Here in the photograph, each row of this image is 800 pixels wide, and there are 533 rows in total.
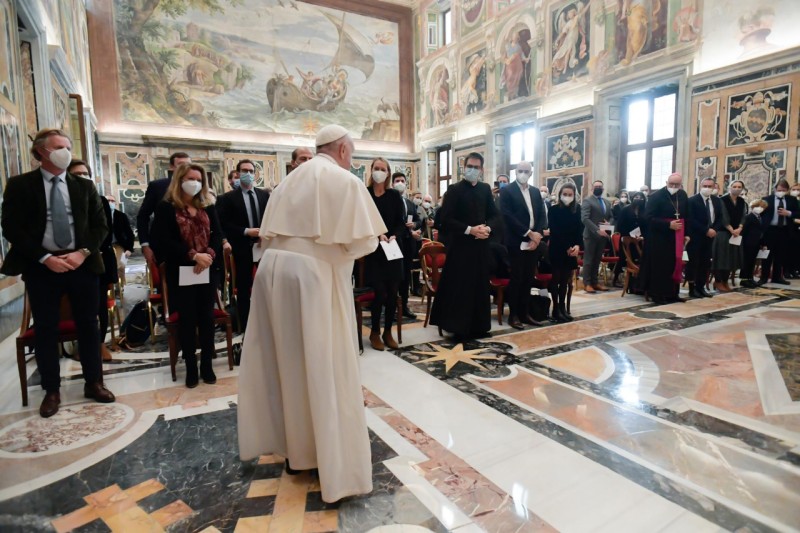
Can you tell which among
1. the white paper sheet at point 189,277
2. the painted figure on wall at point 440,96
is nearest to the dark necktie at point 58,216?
the white paper sheet at point 189,277

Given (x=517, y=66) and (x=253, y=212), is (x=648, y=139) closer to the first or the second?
(x=517, y=66)

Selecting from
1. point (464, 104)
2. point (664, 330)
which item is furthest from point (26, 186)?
point (464, 104)

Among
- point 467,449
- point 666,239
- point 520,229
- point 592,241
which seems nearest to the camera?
point 467,449

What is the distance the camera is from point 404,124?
19844 millimetres

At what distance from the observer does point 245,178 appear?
15.2ft

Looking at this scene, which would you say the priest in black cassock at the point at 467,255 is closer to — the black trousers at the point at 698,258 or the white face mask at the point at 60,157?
the white face mask at the point at 60,157

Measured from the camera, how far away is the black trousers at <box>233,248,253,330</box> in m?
4.70

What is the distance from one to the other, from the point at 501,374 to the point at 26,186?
3595 mm

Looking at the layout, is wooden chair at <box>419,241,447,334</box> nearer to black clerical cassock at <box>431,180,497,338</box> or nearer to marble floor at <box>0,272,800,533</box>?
black clerical cassock at <box>431,180,497,338</box>

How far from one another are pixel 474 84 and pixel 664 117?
7090 millimetres

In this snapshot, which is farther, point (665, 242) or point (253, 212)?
point (665, 242)

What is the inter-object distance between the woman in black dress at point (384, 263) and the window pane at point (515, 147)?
36.3ft

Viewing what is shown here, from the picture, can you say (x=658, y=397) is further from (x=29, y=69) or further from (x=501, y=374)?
(x=29, y=69)

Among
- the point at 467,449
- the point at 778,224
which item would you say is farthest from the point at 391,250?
the point at 778,224
